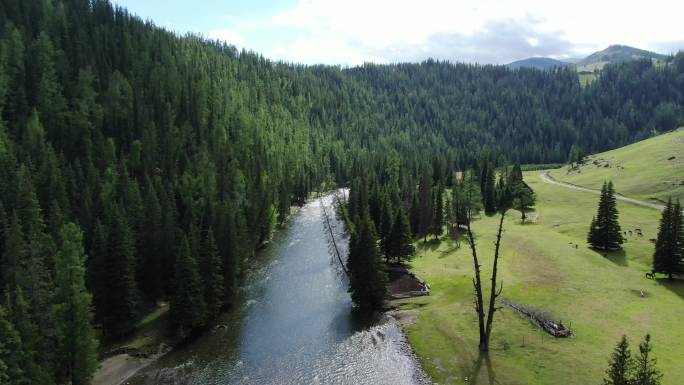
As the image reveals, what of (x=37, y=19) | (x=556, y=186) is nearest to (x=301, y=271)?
(x=556, y=186)

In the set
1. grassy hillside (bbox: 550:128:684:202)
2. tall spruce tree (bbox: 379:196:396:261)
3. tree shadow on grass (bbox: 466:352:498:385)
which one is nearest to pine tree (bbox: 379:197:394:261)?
tall spruce tree (bbox: 379:196:396:261)

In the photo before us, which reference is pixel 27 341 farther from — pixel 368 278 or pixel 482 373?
pixel 482 373

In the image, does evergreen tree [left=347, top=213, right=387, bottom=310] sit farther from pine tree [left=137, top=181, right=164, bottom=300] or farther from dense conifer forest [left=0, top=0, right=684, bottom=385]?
pine tree [left=137, top=181, right=164, bottom=300]

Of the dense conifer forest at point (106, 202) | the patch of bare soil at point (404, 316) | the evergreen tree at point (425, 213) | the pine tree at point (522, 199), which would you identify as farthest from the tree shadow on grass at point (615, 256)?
the pine tree at point (522, 199)

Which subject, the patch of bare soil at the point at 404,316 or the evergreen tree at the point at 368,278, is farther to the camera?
the evergreen tree at the point at 368,278

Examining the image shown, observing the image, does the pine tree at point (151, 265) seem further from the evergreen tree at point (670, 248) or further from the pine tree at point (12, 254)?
the evergreen tree at point (670, 248)

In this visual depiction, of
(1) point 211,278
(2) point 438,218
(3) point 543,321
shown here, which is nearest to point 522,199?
(2) point 438,218
